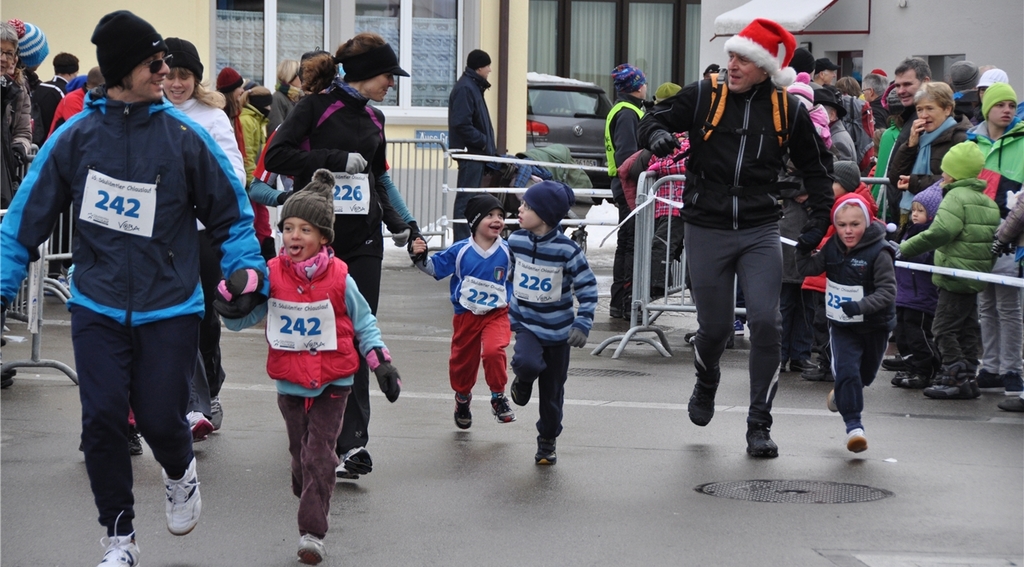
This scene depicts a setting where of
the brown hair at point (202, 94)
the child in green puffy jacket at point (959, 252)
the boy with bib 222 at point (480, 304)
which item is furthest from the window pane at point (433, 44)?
the brown hair at point (202, 94)

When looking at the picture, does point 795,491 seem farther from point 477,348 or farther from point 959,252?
point 959,252

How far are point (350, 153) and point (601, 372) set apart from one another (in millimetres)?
3840

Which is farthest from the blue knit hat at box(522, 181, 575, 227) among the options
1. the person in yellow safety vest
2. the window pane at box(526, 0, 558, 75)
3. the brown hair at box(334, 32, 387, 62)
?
the window pane at box(526, 0, 558, 75)

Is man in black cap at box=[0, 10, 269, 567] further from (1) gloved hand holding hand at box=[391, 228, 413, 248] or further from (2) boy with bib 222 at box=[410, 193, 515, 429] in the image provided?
(2) boy with bib 222 at box=[410, 193, 515, 429]

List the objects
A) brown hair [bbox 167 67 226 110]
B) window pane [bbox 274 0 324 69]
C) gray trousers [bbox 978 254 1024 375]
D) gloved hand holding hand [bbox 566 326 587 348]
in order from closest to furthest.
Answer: gloved hand holding hand [bbox 566 326 587 348]
brown hair [bbox 167 67 226 110]
gray trousers [bbox 978 254 1024 375]
window pane [bbox 274 0 324 69]

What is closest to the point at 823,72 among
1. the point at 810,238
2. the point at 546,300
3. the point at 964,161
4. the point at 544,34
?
the point at 964,161

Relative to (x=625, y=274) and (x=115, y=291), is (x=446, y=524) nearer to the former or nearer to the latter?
(x=115, y=291)

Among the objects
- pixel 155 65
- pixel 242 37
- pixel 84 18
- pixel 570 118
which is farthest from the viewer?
pixel 570 118

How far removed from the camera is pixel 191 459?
535 centimetres

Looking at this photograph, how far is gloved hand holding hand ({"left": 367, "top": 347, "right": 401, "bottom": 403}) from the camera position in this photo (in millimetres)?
5305

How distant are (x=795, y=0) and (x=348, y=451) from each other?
2398 centimetres

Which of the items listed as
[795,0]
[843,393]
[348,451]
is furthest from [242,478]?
[795,0]

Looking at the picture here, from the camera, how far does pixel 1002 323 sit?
9234mm

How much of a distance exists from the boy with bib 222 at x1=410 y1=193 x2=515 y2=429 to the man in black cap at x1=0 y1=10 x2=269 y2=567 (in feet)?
8.74
